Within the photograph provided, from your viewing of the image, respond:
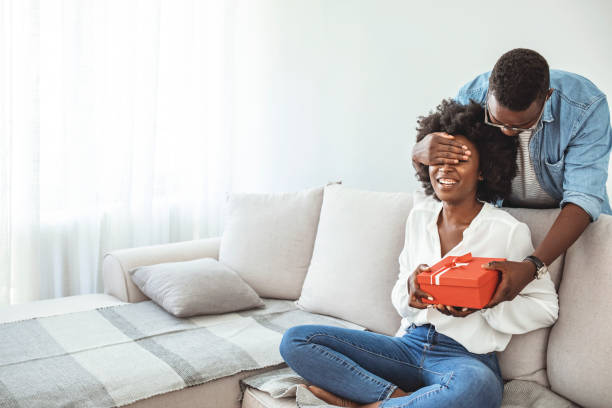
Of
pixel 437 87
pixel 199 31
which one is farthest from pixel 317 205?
pixel 199 31

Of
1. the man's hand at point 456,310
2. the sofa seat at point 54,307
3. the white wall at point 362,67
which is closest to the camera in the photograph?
the man's hand at point 456,310

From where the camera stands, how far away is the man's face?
4.74 feet

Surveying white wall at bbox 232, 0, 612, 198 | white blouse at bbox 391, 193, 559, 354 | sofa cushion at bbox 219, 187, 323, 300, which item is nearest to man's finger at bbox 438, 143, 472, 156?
white blouse at bbox 391, 193, 559, 354

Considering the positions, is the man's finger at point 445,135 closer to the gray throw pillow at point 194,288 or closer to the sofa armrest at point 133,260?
the gray throw pillow at point 194,288

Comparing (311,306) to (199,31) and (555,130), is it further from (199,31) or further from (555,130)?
(199,31)

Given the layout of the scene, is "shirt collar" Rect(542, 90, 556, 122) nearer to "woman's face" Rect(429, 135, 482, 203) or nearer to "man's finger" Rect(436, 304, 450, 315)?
"woman's face" Rect(429, 135, 482, 203)

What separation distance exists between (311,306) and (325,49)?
4.42 ft

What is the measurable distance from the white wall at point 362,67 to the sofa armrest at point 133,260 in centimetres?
78

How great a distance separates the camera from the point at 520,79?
4.63ft

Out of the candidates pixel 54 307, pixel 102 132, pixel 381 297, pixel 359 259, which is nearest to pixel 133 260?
pixel 54 307

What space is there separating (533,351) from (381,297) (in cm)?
58

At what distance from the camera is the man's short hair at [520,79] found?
1.41m

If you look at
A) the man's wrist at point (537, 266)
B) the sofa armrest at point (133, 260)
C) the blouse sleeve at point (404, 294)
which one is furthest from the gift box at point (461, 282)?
the sofa armrest at point (133, 260)

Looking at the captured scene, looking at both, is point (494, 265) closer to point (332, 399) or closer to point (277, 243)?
point (332, 399)
